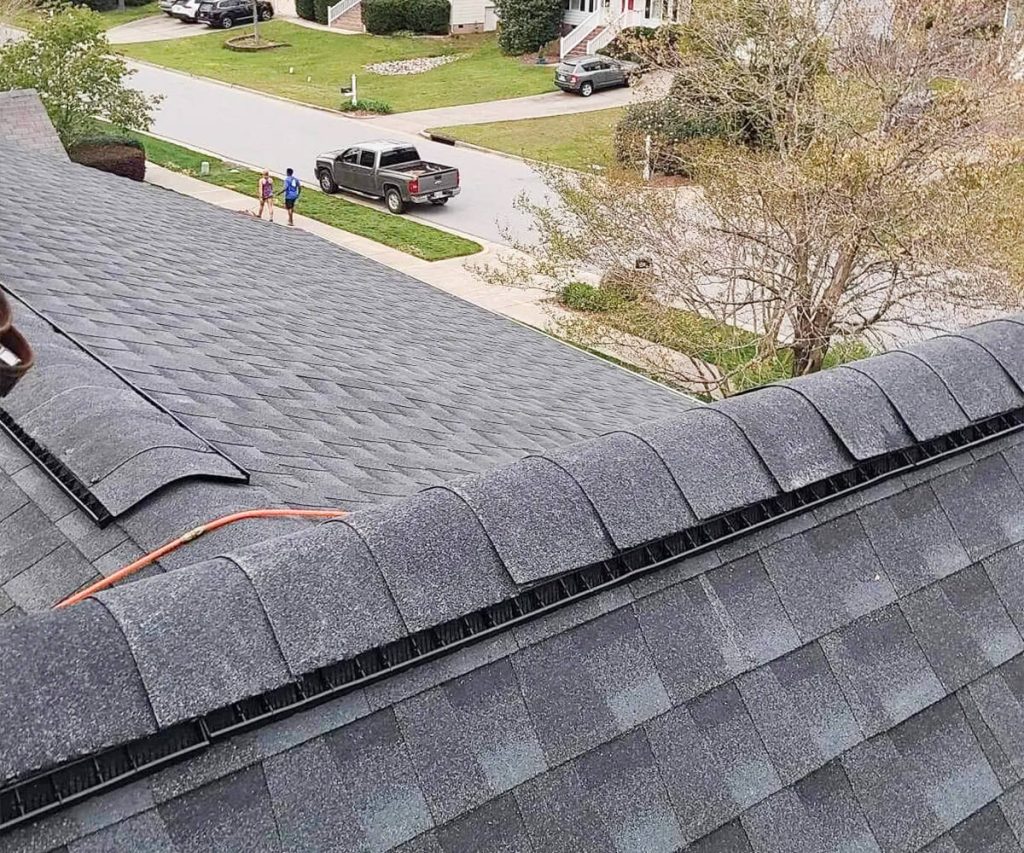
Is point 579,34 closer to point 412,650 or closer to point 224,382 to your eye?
point 224,382

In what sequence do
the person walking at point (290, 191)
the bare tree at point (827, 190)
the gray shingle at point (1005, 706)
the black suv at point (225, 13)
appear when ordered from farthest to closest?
the black suv at point (225, 13) → the person walking at point (290, 191) → the bare tree at point (827, 190) → the gray shingle at point (1005, 706)

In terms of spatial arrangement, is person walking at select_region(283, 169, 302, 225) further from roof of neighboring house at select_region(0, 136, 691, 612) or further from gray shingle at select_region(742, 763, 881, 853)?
gray shingle at select_region(742, 763, 881, 853)

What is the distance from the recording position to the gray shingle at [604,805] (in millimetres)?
2670

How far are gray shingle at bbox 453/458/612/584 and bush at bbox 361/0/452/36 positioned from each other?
49.9m

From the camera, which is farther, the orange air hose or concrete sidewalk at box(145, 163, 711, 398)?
concrete sidewalk at box(145, 163, 711, 398)

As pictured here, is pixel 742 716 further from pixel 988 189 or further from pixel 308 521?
pixel 988 189

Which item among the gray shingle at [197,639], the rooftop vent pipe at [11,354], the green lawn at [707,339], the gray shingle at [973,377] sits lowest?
the green lawn at [707,339]

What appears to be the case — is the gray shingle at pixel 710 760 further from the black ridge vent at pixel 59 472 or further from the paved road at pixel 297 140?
the paved road at pixel 297 140

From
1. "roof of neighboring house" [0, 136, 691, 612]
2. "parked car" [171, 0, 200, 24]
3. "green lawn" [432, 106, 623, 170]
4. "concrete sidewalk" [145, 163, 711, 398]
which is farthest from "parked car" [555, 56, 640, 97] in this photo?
"roof of neighboring house" [0, 136, 691, 612]

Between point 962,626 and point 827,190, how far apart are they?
10907mm

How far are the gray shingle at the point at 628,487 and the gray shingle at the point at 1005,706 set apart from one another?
1138 mm

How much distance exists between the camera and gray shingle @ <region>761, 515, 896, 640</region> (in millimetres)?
3434

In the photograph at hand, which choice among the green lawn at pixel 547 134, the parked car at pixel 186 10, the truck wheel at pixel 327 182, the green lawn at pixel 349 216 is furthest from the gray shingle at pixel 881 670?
the parked car at pixel 186 10

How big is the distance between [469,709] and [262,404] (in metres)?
3.21
